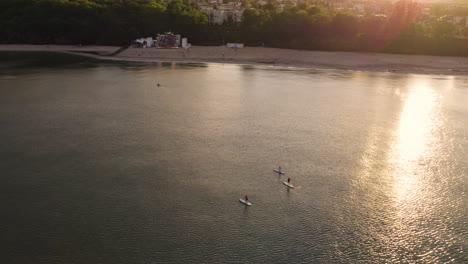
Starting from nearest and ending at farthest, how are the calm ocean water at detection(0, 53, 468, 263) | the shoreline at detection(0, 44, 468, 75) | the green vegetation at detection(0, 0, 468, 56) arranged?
1. the calm ocean water at detection(0, 53, 468, 263)
2. the shoreline at detection(0, 44, 468, 75)
3. the green vegetation at detection(0, 0, 468, 56)

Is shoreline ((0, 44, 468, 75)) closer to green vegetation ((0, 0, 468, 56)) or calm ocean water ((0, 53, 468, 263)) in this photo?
green vegetation ((0, 0, 468, 56))

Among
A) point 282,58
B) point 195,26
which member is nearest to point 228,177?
point 282,58

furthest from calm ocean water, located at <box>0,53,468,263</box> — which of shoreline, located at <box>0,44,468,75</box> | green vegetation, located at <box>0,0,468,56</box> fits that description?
green vegetation, located at <box>0,0,468,56</box>

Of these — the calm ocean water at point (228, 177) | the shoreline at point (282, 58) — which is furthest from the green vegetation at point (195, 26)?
the calm ocean water at point (228, 177)

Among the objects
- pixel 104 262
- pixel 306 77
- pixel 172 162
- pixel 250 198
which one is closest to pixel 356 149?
pixel 250 198

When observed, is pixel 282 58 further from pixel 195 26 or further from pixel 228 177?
pixel 228 177
